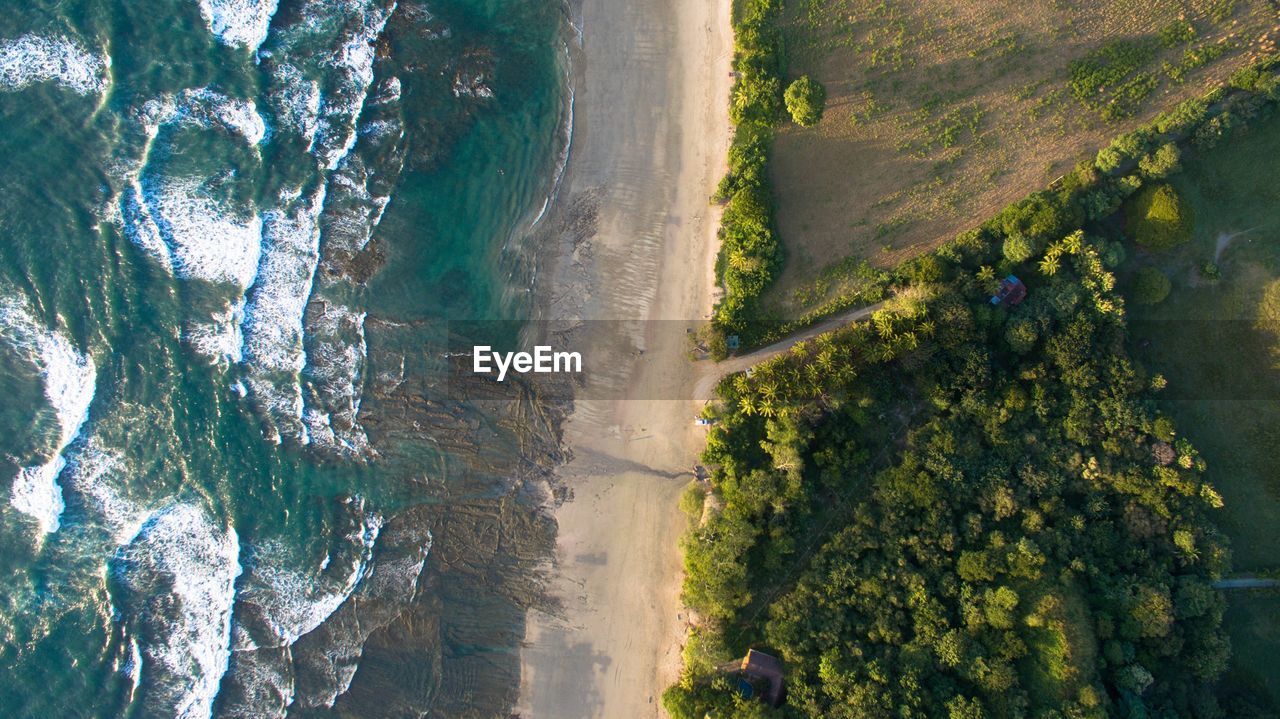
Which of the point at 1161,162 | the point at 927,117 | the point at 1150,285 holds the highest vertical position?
the point at 927,117

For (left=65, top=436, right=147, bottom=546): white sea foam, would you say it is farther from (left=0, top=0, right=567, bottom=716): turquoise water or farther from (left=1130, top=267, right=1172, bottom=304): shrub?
(left=1130, top=267, right=1172, bottom=304): shrub

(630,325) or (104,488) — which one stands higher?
(630,325)

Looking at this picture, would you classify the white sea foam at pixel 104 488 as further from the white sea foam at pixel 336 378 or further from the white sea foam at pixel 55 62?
the white sea foam at pixel 55 62

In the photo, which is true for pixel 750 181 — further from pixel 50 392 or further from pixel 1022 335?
pixel 50 392

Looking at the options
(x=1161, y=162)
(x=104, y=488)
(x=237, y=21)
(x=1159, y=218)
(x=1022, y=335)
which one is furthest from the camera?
(x=237, y=21)

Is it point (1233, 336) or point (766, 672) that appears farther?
point (1233, 336)

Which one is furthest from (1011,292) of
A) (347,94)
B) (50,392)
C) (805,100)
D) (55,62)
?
(55,62)

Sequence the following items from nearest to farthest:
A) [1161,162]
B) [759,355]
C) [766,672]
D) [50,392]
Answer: [766,672] → [1161,162] → [759,355] → [50,392]
